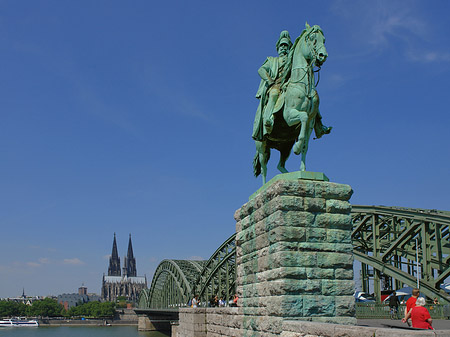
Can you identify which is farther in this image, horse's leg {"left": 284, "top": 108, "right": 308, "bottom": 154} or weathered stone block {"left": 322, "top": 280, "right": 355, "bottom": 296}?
horse's leg {"left": 284, "top": 108, "right": 308, "bottom": 154}

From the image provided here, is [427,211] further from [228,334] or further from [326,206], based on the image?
[326,206]

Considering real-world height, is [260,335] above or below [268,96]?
below

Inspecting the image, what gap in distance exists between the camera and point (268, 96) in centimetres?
1170

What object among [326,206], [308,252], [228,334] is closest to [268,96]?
[326,206]

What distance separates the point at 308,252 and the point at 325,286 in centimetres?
69

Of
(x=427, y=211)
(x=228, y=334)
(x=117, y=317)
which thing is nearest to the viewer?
(x=228, y=334)

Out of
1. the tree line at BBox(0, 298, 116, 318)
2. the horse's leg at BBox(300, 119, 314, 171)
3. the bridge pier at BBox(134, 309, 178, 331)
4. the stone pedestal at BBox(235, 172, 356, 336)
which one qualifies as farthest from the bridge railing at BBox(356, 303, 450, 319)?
the tree line at BBox(0, 298, 116, 318)

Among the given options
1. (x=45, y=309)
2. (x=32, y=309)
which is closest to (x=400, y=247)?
(x=45, y=309)

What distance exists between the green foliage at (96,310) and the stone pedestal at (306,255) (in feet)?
453

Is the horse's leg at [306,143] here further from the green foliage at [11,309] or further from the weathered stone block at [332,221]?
the green foliage at [11,309]

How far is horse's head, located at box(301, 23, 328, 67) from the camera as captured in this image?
10.1 metres

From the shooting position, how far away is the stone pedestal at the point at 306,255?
888cm

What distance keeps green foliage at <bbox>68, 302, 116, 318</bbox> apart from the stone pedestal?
13805 centimetres

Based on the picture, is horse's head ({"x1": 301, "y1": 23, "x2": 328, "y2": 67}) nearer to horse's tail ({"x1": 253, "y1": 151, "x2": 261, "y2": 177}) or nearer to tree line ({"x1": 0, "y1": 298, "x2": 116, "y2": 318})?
horse's tail ({"x1": 253, "y1": 151, "x2": 261, "y2": 177})
